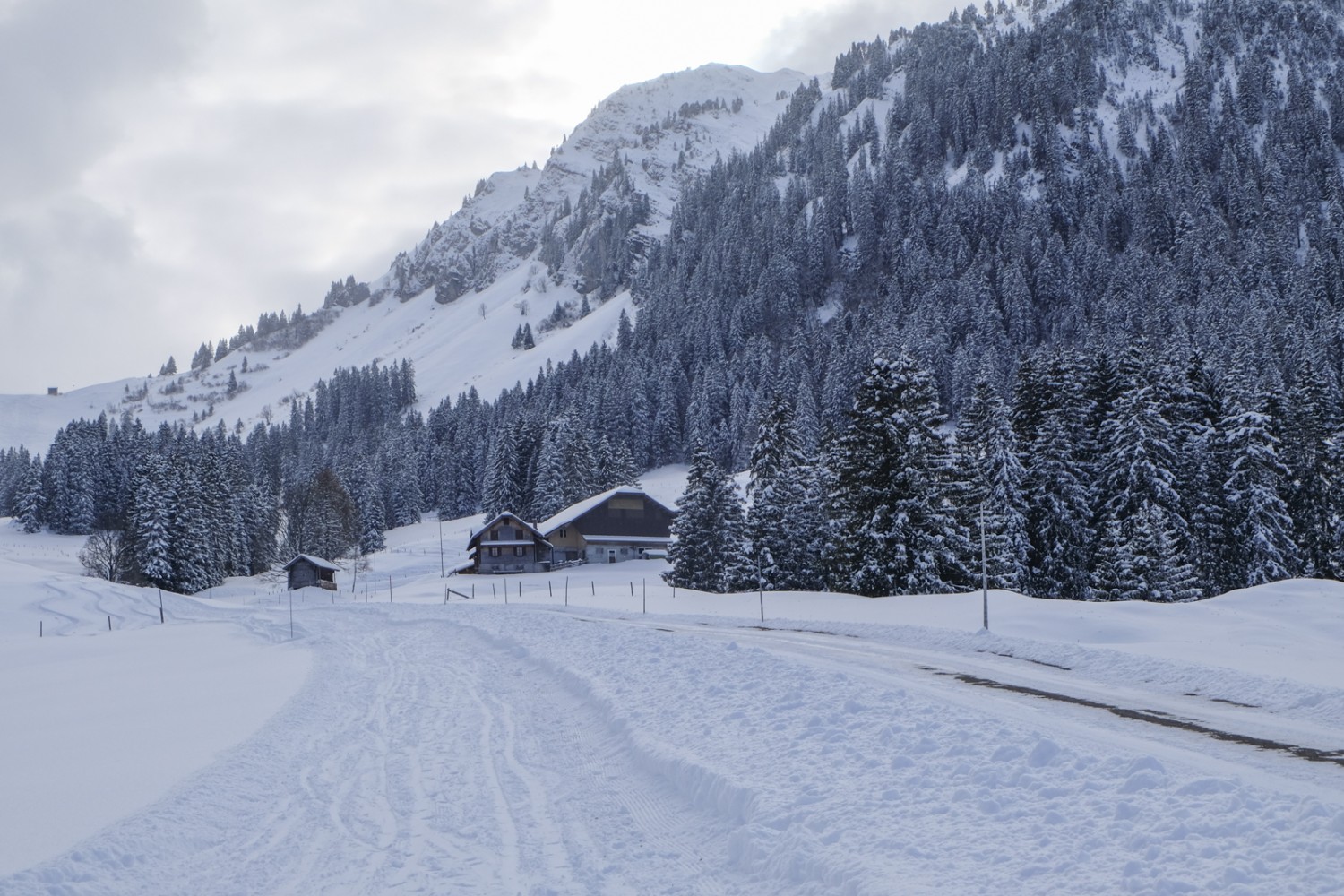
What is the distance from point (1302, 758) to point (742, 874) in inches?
266

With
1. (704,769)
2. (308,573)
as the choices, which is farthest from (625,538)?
(704,769)

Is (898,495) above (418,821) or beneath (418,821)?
above

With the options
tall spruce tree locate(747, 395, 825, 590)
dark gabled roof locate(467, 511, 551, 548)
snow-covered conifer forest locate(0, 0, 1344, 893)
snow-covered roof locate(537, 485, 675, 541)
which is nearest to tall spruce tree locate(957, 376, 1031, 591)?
snow-covered conifer forest locate(0, 0, 1344, 893)

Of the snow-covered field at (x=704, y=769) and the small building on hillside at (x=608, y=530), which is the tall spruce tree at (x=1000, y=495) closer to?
the snow-covered field at (x=704, y=769)

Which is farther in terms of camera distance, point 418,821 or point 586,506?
point 586,506

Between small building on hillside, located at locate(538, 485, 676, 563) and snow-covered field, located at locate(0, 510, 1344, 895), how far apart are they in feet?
203

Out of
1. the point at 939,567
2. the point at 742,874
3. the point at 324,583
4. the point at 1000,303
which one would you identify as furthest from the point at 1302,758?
the point at 1000,303

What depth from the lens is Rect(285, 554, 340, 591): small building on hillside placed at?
7956 centimetres

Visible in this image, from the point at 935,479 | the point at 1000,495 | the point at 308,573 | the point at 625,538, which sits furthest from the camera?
the point at 625,538

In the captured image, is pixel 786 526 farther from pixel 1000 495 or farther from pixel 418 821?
pixel 418 821

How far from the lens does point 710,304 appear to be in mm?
162875

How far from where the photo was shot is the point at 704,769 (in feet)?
33.8

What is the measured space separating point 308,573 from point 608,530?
27.9 m

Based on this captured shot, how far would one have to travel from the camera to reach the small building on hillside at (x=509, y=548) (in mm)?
85875
